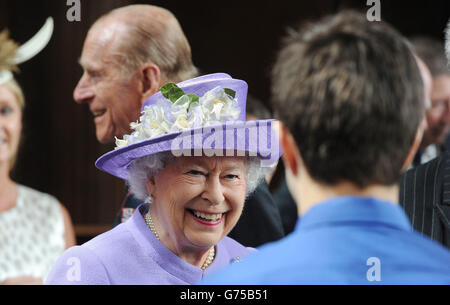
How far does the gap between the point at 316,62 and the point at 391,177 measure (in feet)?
0.72

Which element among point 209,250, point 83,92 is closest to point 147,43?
point 83,92

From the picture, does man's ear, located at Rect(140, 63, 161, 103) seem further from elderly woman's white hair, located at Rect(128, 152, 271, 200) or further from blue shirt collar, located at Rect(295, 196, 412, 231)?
blue shirt collar, located at Rect(295, 196, 412, 231)

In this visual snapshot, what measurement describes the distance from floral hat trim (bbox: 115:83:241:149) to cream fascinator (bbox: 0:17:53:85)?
133 centimetres

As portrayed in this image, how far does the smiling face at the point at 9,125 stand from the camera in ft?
10.0

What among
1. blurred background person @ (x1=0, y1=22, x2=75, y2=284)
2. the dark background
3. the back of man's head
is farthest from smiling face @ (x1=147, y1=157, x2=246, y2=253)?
the dark background

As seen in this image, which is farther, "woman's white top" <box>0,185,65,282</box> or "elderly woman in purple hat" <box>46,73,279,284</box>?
"woman's white top" <box>0,185,65,282</box>

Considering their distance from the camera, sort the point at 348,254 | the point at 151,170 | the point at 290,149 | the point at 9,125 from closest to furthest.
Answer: the point at 348,254, the point at 290,149, the point at 151,170, the point at 9,125

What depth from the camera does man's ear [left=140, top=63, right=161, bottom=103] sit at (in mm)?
2299

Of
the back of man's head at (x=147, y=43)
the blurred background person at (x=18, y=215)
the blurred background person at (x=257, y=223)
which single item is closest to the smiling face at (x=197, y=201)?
the blurred background person at (x=257, y=223)

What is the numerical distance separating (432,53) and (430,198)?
68.4 inches

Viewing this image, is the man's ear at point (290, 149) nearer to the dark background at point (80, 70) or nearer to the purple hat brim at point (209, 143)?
the purple hat brim at point (209, 143)

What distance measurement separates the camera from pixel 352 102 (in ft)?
3.54

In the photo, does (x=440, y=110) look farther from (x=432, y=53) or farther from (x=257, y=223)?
(x=257, y=223)
